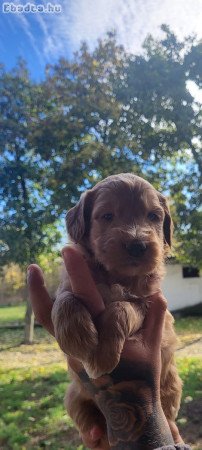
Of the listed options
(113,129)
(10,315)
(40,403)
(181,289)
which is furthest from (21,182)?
(181,289)

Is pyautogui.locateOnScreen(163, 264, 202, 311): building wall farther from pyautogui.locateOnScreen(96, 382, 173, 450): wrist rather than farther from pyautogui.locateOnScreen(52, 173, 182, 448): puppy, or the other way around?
pyautogui.locateOnScreen(96, 382, 173, 450): wrist


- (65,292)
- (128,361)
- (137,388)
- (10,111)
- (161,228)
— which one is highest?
(10,111)

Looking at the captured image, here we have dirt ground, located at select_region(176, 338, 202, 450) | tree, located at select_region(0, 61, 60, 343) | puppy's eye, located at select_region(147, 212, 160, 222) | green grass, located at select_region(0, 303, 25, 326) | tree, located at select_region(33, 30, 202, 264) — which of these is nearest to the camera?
puppy's eye, located at select_region(147, 212, 160, 222)

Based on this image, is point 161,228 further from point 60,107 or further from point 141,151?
point 60,107

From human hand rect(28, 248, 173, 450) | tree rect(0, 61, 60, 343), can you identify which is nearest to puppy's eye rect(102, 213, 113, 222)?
human hand rect(28, 248, 173, 450)

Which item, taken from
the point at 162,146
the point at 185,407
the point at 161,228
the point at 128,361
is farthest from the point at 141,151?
the point at 128,361

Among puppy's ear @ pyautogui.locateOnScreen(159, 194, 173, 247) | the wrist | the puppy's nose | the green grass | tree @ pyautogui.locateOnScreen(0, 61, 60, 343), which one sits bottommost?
the green grass

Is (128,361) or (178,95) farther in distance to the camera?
(178,95)
